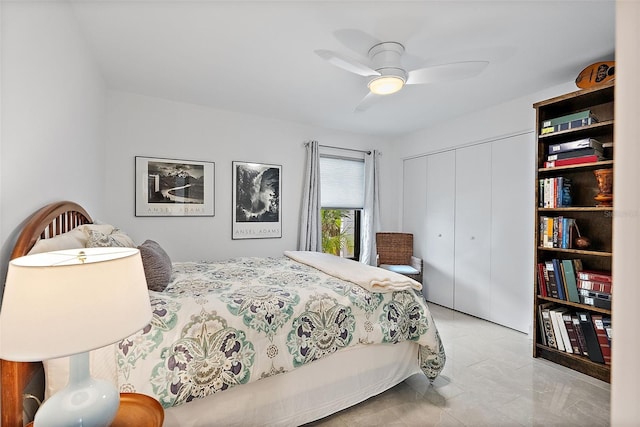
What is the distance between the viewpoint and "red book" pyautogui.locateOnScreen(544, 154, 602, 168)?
2354 mm

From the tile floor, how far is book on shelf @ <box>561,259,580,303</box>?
60 centimetres

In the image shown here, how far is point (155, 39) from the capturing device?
215 centimetres

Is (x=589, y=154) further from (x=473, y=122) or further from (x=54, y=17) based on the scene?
(x=54, y=17)

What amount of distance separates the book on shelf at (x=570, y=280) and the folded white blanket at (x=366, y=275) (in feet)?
4.36

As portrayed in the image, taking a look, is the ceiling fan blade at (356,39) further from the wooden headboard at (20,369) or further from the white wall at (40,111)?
the wooden headboard at (20,369)

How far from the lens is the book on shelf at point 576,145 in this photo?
93.7 inches

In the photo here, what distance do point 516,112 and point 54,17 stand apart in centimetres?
394

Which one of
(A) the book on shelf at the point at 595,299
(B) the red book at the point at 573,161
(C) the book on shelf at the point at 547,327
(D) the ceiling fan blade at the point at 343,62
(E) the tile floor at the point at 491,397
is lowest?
A: (E) the tile floor at the point at 491,397

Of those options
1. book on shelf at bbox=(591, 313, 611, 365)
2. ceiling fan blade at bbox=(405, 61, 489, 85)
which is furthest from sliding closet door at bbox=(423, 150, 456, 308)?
ceiling fan blade at bbox=(405, 61, 489, 85)

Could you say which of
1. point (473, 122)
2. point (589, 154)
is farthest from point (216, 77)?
point (589, 154)

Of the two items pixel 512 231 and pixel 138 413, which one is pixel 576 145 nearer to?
pixel 512 231

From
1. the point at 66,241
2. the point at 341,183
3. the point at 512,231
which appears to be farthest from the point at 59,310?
the point at 341,183

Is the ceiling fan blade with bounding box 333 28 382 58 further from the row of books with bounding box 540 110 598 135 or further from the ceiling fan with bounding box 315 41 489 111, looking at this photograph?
the row of books with bounding box 540 110 598 135

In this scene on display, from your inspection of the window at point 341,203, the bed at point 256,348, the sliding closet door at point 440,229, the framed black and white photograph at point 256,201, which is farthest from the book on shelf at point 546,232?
the framed black and white photograph at point 256,201
